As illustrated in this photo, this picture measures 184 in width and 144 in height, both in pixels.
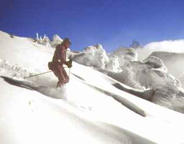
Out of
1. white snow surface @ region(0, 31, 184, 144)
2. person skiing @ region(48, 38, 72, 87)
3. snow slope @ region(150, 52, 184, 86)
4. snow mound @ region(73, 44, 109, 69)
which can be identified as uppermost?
snow slope @ region(150, 52, 184, 86)

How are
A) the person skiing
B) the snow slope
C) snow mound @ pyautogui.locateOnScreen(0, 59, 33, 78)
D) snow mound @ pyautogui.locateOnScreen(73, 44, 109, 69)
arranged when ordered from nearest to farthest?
the person skiing, snow mound @ pyautogui.locateOnScreen(0, 59, 33, 78), snow mound @ pyautogui.locateOnScreen(73, 44, 109, 69), the snow slope

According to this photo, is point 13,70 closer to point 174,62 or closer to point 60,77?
point 60,77

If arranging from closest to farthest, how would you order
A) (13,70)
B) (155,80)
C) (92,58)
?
→ (13,70), (155,80), (92,58)

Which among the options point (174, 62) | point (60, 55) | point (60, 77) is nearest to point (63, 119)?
point (60, 77)

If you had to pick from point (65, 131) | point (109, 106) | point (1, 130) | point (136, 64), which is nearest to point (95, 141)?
point (65, 131)

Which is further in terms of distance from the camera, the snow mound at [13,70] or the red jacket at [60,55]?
the snow mound at [13,70]

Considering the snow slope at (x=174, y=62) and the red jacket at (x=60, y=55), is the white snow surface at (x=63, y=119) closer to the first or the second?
the red jacket at (x=60, y=55)

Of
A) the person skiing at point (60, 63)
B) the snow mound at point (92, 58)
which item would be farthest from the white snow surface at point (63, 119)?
the snow mound at point (92, 58)

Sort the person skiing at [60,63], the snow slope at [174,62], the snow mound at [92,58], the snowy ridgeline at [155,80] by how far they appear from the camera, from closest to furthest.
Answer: the person skiing at [60,63] < the snowy ridgeline at [155,80] < the snow mound at [92,58] < the snow slope at [174,62]

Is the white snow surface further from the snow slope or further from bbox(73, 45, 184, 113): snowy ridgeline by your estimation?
the snow slope

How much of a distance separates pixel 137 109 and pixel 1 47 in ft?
25.3

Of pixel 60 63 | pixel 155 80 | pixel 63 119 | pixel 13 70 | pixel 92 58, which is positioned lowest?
pixel 63 119

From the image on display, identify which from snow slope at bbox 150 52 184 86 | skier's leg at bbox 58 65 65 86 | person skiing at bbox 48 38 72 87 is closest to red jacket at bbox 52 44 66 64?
person skiing at bbox 48 38 72 87

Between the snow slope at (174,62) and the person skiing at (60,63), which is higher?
the snow slope at (174,62)
